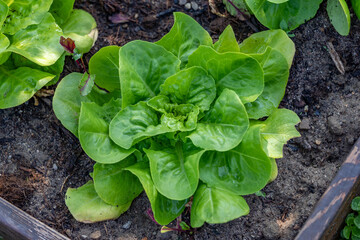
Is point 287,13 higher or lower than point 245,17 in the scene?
higher

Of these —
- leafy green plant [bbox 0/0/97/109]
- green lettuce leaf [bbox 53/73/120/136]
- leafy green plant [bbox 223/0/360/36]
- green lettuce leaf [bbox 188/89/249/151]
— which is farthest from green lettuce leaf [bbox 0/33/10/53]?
leafy green plant [bbox 223/0/360/36]

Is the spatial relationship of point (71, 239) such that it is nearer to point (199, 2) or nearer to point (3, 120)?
point (3, 120)

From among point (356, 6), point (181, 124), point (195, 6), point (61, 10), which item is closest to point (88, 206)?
point (181, 124)

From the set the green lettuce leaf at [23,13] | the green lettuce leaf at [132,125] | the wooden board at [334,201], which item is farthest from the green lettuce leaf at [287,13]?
the green lettuce leaf at [23,13]

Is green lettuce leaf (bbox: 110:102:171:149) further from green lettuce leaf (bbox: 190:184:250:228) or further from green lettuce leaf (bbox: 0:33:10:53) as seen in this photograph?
green lettuce leaf (bbox: 0:33:10:53)

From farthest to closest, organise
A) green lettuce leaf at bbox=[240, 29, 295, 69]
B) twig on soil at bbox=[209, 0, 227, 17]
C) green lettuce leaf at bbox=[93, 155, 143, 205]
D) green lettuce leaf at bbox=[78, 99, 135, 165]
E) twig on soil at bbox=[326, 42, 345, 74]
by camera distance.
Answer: twig on soil at bbox=[209, 0, 227, 17] → twig on soil at bbox=[326, 42, 345, 74] → green lettuce leaf at bbox=[240, 29, 295, 69] → green lettuce leaf at bbox=[93, 155, 143, 205] → green lettuce leaf at bbox=[78, 99, 135, 165]

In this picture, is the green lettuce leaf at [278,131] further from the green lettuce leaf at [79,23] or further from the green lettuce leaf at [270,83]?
the green lettuce leaf at [79,23]

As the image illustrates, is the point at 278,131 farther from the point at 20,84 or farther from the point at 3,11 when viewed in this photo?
the point at 3,11

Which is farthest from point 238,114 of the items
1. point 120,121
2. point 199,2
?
point 199,2
